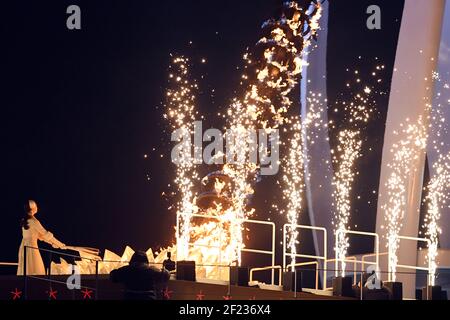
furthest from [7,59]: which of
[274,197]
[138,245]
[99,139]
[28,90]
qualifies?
[274,197]

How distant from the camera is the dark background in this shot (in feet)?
38.1

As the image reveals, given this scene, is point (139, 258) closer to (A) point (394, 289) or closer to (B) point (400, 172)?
(A) point (394, 289)

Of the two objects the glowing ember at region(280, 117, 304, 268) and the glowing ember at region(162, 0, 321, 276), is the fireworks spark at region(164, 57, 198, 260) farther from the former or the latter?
the glowing ember at region(280, 117, 304, 268)

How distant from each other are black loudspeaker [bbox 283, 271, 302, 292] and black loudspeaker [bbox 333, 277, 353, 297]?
1.07ft

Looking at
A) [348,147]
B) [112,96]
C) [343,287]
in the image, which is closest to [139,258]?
[343,287]

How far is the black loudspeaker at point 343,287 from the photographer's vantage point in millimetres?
8672

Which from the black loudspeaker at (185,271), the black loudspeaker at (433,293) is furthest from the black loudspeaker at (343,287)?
the black loudspeaker at (185,271)

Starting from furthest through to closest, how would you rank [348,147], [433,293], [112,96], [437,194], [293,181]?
[348,147], [293,181], [437,194], [112,96], [433,293]

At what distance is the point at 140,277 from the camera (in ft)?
25.7

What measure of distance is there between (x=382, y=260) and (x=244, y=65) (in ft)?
10.3

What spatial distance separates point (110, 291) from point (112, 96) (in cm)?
366

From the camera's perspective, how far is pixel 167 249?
12.7 m

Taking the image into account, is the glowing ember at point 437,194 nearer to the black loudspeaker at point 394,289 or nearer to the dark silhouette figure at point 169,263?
the black loudspeaker at point 394,289
